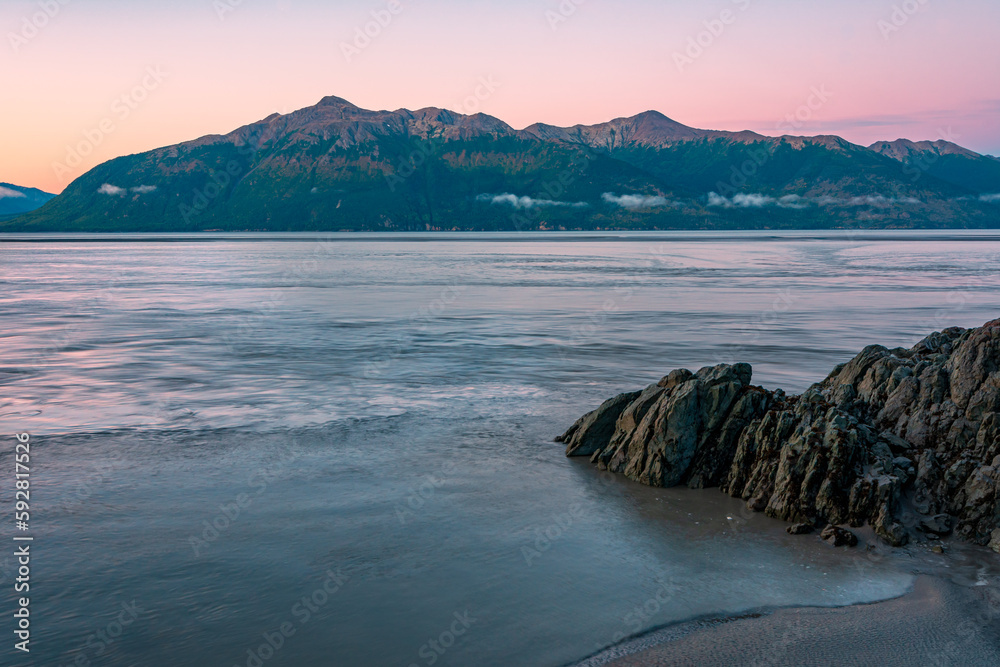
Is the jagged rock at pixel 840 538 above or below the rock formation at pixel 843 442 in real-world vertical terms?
below

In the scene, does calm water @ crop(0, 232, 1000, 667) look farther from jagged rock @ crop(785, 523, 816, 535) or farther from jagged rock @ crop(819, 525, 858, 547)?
jagged rock @ crop(819, 525, 858, 547)

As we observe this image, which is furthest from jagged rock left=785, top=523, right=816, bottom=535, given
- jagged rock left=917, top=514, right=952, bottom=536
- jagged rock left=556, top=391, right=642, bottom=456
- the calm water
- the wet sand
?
jagged rock left=556, top=391, right=642, bottom=456

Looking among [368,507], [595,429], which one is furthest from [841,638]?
[595,429]

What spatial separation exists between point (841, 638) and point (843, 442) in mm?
5034

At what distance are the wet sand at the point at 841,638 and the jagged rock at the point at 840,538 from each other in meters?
1.80

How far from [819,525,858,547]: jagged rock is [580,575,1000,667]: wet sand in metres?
1.80

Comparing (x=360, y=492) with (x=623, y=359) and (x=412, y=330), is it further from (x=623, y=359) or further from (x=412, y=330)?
(x=412, y=330)

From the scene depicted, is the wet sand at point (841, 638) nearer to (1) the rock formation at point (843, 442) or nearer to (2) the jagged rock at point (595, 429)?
(1) the rock formation at point (843, 442)

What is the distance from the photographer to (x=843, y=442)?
1341 cm

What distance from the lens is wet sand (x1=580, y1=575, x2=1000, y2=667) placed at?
8734 mm

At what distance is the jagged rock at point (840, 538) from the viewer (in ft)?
39.4

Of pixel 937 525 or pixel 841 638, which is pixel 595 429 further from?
pixel 841 638

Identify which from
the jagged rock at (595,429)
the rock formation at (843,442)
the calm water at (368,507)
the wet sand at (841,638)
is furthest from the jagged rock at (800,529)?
the jagged rock at (595,429)

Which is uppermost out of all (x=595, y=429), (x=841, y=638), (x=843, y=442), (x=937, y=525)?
(x=843, y=442)
